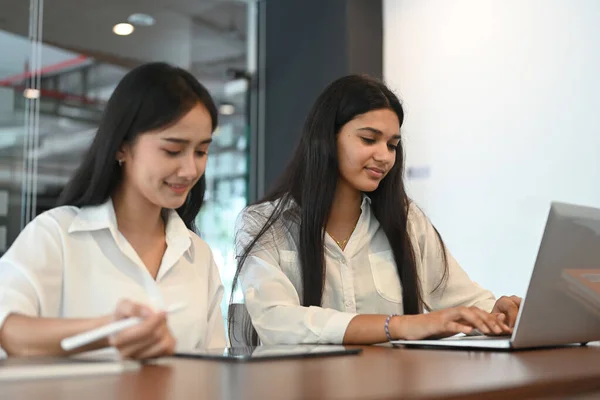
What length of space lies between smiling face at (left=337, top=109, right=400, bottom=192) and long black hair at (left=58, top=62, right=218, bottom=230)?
67cm

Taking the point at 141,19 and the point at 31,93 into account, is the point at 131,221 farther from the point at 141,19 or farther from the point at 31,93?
the point at 141,19

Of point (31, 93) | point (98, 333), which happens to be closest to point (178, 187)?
point (98, 333)

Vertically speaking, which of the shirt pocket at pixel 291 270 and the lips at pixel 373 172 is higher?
the lips at pixel 373 172

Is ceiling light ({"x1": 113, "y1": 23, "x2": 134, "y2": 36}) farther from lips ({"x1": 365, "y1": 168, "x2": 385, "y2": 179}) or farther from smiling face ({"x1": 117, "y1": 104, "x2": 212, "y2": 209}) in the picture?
smiling face ({"x1": 117, "y1": 104, "x2": 212, "y2": 209})

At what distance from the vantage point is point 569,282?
161 centimetres

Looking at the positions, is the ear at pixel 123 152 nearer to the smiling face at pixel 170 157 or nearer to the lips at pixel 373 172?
the smiling face at pixel 170 157

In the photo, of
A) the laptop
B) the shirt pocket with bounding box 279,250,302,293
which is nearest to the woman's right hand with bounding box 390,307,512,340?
the laptop

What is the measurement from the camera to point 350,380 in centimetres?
104

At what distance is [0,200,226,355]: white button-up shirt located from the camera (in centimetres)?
156

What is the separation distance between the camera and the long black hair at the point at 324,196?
86.7 inches

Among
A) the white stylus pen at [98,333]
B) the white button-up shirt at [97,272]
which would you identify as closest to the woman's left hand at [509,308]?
the white button-up shirt at [97,272]

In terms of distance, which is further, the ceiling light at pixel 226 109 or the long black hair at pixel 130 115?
the ceiling light at pixel 226 109

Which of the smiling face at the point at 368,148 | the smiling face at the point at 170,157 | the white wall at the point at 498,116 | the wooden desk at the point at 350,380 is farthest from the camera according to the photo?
the white wall at the point at 498,116

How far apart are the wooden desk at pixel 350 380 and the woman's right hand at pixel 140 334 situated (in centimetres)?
4
